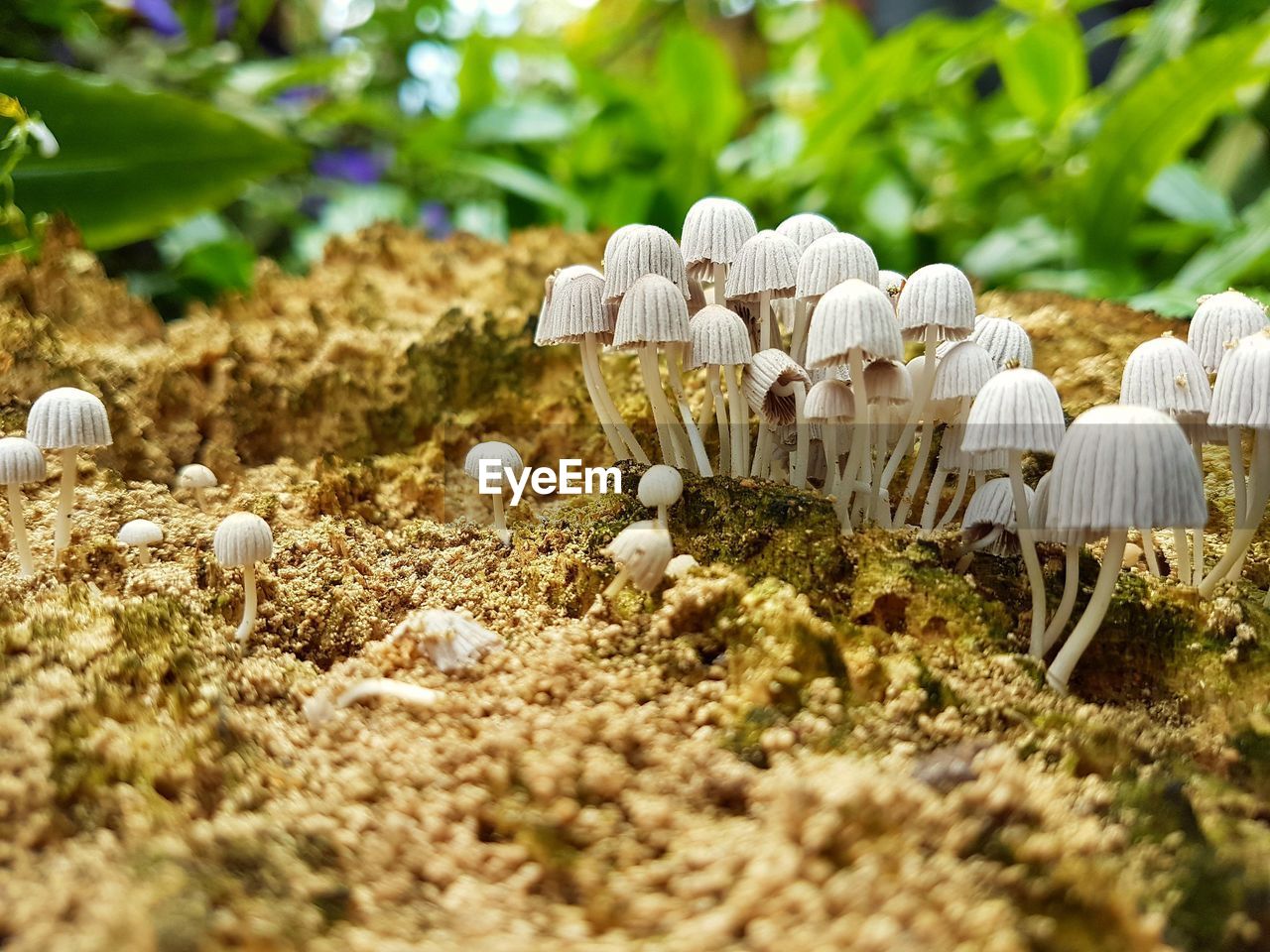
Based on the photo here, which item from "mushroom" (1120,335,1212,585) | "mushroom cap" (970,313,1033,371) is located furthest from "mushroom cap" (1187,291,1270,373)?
"mushroom cap" (970,313,1033,371)

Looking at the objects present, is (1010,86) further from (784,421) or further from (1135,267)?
(784,421)

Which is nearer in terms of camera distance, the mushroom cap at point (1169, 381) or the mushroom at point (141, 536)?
the mushroom cap at point (1169, 381)

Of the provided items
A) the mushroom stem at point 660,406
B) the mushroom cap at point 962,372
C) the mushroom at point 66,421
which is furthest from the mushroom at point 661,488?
the mushroom at point 66,421

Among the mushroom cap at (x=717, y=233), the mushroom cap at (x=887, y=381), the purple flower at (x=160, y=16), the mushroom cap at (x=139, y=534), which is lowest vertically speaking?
the mushroom cap at (x=139, y=534)

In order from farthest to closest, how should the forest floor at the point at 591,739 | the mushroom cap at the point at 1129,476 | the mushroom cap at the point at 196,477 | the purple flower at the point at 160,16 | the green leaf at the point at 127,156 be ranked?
the purple flower at the point at 160,16, the green leaf at the point at 127,156, the mushroom cap at the point at 196,477, the mushroom cap at the point at 1129,476, the forest floor at the point at 591,739

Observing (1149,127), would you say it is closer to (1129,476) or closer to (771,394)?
(771,394)

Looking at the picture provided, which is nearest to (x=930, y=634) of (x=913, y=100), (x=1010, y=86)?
(x=1010, y=86)

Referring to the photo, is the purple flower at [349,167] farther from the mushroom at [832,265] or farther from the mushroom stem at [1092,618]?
the mushroom stem at [1092,618]

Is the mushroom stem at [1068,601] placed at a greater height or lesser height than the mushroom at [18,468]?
lesser

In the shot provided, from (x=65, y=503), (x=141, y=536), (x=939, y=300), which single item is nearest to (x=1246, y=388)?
(x=939, y=300)
